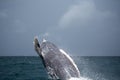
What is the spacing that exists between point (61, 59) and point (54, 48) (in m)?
0.79

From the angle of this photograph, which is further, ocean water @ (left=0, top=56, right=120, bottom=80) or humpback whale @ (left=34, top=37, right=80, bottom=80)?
ocean water @ (left=0, top=56, right=120, bottom=80)

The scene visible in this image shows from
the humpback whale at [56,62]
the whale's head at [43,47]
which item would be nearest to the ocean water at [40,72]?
the humpback whale at [56,62]

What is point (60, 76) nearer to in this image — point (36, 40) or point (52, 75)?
point (52, 75)

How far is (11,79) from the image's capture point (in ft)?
90.3

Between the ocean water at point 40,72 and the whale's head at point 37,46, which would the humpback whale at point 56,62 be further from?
the ocean water at point 40,72

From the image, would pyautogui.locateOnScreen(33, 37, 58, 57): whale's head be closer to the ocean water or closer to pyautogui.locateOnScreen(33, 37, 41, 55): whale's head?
pyautogui.locateOnScreen(33, 37, 41, 55): whale's head

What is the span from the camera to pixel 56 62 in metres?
10.6

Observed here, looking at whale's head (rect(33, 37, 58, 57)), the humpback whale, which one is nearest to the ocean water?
the humpback whale

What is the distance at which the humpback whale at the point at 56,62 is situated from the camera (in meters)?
10.1

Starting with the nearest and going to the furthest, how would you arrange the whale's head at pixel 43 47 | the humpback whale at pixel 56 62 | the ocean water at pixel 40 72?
the humpback whale at pixel 56 62 → the whale's head at pixel 43 47 → the ocean water at pixel 40 72

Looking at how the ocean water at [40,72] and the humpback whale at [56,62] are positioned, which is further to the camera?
the ocean water at [40,72]

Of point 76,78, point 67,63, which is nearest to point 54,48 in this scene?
point 67,63

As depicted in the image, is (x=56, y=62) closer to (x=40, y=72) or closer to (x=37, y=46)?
(x=37, y=46)

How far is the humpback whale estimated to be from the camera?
33.0 ft
